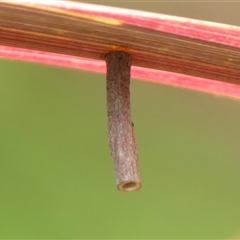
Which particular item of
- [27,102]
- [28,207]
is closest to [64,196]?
[28,207]

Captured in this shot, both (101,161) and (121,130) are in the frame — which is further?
(101,161)

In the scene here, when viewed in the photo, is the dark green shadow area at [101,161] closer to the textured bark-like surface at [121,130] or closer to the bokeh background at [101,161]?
the bokeh background at [101,161]

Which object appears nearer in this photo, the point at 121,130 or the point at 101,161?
the point at 121,130

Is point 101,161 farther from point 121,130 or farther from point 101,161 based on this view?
point 121,130

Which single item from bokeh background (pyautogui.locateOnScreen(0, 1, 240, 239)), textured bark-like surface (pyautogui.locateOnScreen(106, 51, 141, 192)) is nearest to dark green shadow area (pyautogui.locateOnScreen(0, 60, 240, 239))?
bokeh background (pyautogui.locateOnScreen(0, 1, 240, 239))

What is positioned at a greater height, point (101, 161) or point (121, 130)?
point (101, 161)

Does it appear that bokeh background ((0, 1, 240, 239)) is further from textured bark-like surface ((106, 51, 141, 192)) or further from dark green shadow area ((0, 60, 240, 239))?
textured bark-like surface ((106, 51, 141, 192))

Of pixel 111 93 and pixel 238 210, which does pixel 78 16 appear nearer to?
pixel 111 93

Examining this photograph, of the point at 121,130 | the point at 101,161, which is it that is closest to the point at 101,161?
the point at 101,161
